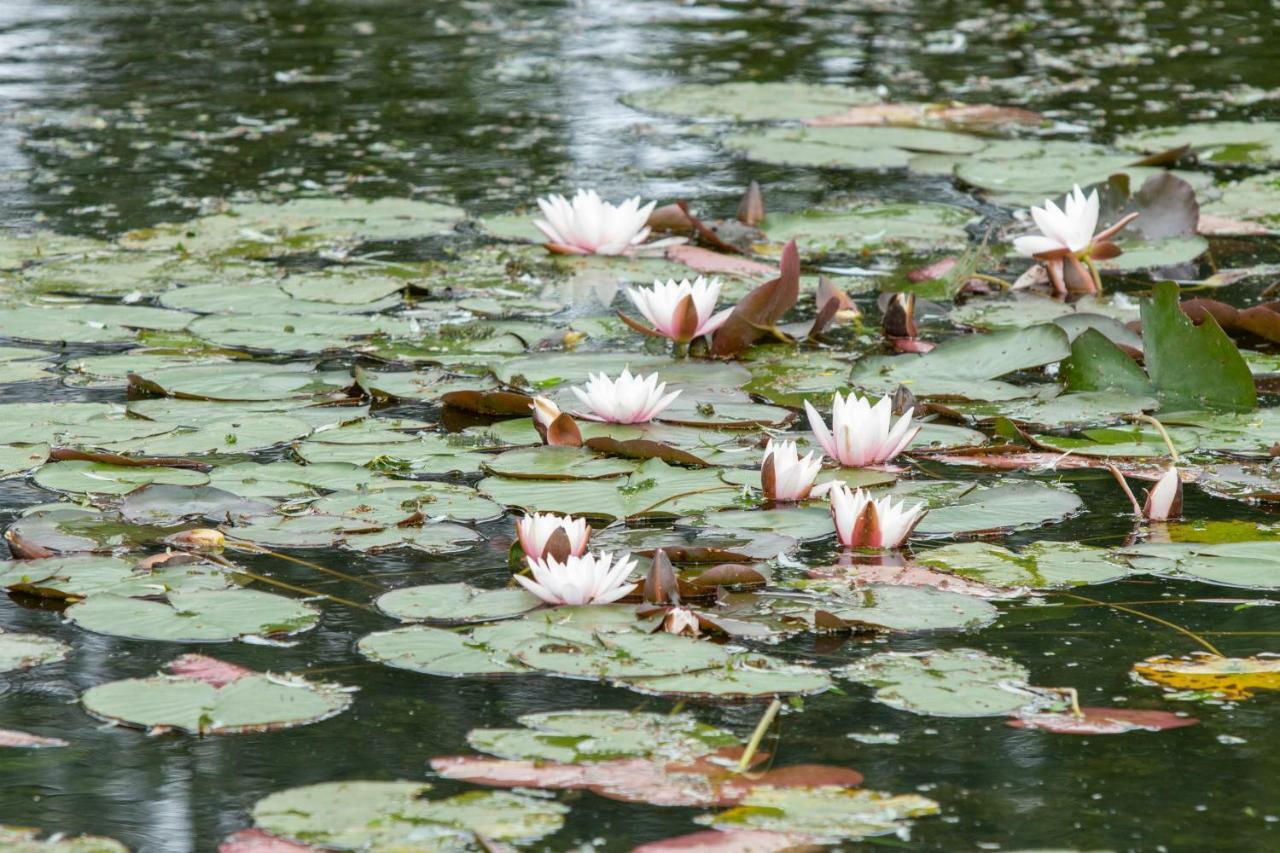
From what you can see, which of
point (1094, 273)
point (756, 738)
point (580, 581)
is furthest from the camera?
point (1094, 273)

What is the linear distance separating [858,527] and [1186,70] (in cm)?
536

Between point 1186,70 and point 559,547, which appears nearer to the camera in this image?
point 559,547

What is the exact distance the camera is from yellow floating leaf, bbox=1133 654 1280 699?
2129 millimetres

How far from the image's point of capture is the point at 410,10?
376 inches

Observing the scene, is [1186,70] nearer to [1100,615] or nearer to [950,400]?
[950,400]

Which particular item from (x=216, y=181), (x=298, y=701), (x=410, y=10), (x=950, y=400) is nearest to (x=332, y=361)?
(x=950, y=400)

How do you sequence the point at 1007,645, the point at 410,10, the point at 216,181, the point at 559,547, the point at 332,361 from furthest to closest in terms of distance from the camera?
the point at 410,10, the point at 216,181, the point at 332,361, the point at 559,547, the point at 1007,645

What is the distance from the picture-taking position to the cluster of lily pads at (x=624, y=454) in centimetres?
207

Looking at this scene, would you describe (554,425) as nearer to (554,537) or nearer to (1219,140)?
(554,537)

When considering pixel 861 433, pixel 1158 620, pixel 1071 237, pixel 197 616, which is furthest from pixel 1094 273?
pixel 197 616

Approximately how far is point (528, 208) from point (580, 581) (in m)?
2.92

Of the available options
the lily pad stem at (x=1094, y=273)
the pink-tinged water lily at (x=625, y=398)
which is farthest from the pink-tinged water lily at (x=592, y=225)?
the pink-tinged water lily at (x=625, y=398)

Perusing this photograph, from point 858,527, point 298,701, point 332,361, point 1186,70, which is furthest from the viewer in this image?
point 1186,70

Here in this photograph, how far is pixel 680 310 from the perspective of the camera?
3688mm
